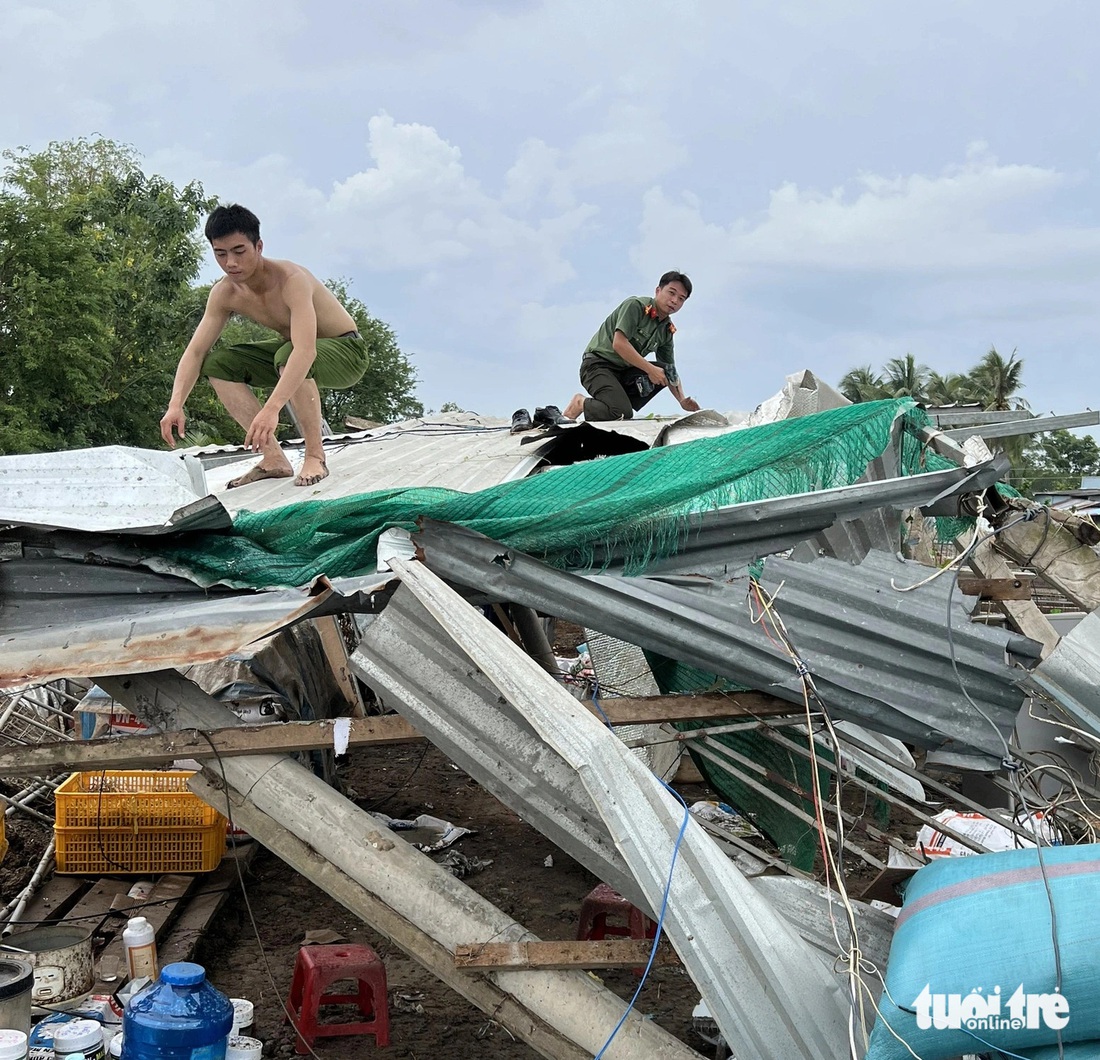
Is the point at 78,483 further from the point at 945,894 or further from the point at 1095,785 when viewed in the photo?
the point at 1095,785

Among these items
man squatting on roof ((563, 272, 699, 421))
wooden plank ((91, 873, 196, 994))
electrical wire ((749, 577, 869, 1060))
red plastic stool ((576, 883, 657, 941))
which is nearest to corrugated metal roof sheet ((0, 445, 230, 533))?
electrical wire ((749, 577, 869, 1060))

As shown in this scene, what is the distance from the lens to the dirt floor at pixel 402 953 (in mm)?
5062

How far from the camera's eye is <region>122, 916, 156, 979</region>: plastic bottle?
507cm

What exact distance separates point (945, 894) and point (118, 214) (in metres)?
32.0

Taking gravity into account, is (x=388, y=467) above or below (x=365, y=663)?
above

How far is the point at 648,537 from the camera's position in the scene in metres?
3.81

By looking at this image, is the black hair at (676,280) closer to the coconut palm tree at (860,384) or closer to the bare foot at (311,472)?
the bare foot at (311,472)

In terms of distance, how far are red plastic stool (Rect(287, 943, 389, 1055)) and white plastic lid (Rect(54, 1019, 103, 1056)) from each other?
0.94 metres

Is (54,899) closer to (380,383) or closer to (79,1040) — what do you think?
(79,1040)

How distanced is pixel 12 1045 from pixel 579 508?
2.58 meters

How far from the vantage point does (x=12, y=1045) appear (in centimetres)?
377

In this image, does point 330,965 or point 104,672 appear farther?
point 330,965

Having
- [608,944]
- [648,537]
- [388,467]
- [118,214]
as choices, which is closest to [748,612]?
[648,537]

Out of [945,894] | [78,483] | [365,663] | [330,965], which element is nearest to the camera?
[945,894]
